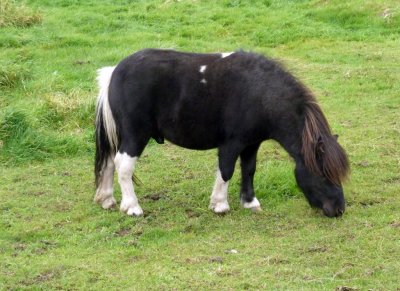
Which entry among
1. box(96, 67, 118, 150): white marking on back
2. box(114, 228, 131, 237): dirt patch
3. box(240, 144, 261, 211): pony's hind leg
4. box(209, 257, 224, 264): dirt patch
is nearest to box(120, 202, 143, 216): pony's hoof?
box(114, 228, 131, 237): dirt patch

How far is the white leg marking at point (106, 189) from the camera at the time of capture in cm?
688

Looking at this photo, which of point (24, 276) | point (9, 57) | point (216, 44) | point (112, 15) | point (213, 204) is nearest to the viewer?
point (24, 276)

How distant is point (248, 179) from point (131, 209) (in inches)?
44.0

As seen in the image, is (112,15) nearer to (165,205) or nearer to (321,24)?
(321,24)

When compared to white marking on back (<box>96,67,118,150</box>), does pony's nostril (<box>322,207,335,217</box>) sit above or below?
below

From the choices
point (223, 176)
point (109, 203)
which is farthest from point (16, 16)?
point (223, 176)

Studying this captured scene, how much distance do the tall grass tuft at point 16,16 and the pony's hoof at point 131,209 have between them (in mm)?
8670

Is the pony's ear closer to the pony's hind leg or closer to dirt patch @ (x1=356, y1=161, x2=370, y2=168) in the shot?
the pony's hind leg

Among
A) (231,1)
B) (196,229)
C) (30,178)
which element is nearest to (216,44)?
(231,1)

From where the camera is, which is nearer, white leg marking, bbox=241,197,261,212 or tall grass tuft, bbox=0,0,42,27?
white leg marking, bbox=241,197,261,212

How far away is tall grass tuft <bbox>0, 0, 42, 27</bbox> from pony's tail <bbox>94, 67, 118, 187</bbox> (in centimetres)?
811

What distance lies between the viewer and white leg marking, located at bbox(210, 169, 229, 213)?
662 centimetres

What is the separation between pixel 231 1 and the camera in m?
16.6

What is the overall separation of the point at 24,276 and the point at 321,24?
33.9 ft
